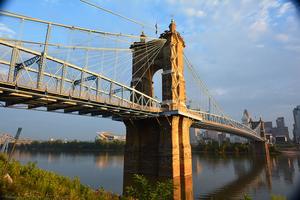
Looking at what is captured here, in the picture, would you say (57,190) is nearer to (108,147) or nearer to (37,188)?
(37,188)

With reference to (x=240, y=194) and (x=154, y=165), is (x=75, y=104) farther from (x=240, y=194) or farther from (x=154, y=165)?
(x=240, y=194)

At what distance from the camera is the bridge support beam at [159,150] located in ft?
102

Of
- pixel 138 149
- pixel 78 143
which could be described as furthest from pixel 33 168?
pixel 78 143

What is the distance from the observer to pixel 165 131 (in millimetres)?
32969

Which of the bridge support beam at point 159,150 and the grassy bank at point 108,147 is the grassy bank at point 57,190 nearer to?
the bridge support beam at point 159,150

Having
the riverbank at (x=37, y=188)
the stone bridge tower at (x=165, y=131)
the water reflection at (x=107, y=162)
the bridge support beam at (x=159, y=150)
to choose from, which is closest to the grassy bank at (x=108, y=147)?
the water reflection at (x=107, y=162)

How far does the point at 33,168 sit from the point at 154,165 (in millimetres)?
21968

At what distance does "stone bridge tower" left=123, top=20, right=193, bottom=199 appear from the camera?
31672 mm

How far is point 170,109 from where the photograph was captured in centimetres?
3394

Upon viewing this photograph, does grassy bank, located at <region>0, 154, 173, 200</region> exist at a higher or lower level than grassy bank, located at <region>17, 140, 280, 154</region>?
lower

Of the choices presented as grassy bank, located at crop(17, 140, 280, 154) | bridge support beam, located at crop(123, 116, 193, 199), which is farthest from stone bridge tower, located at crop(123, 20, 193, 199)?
grassy bank, located at crop(17, 140, 280, 154)

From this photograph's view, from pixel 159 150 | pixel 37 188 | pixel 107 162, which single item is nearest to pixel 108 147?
pixel 107 162

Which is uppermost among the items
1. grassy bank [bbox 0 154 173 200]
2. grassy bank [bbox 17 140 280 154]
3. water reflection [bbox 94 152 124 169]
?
grassy bank [bbox 17 140 280 154]

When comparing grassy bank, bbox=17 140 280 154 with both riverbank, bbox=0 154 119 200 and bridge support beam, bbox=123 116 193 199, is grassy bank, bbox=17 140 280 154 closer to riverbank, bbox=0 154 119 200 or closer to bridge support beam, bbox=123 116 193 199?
bridge support beam, bbox=123 116 193 199
